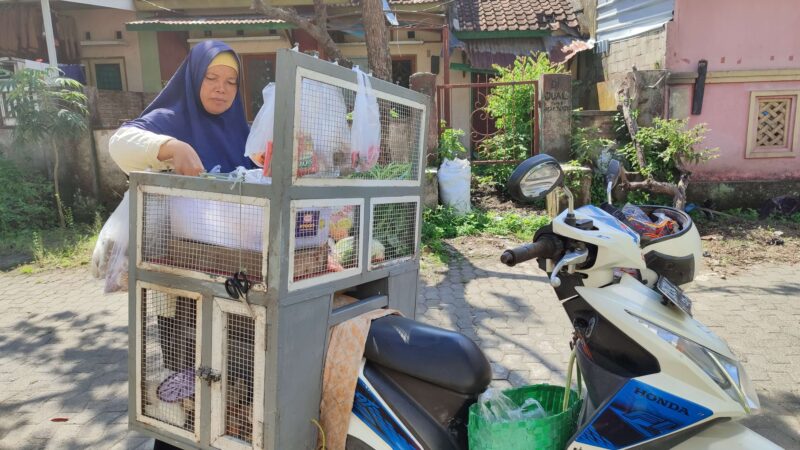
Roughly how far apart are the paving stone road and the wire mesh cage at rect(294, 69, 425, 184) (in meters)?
1.64

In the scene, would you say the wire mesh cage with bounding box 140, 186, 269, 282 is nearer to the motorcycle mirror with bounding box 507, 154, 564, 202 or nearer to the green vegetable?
the green vegetable

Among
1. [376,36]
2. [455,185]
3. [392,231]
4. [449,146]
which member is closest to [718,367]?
[392,231]

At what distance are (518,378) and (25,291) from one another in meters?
4.62

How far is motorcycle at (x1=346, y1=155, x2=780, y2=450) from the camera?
1.44 m

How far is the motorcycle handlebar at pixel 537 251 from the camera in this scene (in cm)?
163

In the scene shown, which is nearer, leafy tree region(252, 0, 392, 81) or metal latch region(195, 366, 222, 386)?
metal latch region(195, 366, 222, 386)

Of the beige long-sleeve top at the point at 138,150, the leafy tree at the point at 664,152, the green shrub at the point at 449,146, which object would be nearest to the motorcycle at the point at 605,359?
the beige long-sleeve top at the point at 138,150

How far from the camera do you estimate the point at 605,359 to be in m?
1.62

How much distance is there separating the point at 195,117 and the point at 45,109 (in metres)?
5.94

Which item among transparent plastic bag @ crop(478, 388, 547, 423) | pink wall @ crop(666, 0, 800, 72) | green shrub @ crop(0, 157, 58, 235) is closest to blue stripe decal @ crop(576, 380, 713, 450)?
transparent plastic bag @ crop(478, 388, 547, 423)

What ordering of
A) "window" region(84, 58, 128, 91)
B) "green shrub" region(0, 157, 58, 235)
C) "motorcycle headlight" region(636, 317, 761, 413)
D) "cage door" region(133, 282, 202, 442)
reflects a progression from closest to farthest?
"motorcycle headlight" region(636, 317, 761, 413) → "cage door" region(133, 282, 202, 442) → "green shrub" region(0, 157, 58, 235) → "window" region(84, 58, 128, 91)

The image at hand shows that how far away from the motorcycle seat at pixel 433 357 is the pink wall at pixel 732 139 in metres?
7.16

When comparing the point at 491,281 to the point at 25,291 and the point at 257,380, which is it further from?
the point at 25,291

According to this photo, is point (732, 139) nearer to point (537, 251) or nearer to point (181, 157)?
point (537, 251)
